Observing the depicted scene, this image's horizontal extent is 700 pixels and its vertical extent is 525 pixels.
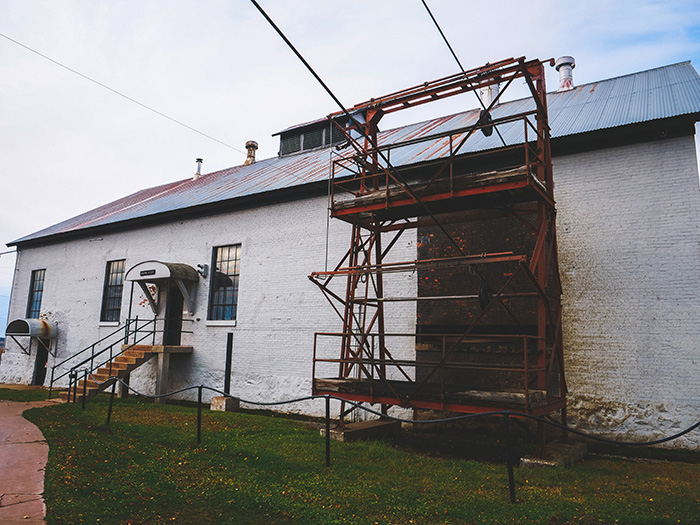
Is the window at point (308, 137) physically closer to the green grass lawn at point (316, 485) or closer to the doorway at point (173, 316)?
the doorway at point (173, 316)

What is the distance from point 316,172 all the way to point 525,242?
22.0 ft

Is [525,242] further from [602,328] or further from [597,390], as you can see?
[597,390]

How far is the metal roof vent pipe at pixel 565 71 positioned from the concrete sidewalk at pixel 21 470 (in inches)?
567

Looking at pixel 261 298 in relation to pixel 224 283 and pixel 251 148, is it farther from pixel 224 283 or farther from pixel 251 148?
pixel 251 148

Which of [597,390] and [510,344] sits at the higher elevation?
[510,344]

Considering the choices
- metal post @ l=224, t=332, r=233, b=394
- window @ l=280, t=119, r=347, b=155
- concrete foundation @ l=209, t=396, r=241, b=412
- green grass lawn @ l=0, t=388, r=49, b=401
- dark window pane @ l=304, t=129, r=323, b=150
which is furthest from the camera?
dark window pane @ l=304, t=129, r=323, b=150

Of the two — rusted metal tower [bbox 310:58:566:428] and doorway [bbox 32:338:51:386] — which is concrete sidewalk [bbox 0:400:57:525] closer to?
rusted metal tower [bbox 310:58:566:428]

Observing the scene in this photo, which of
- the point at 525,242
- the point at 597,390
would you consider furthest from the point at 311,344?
the point at 597,390

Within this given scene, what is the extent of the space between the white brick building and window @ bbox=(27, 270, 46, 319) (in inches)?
3.2

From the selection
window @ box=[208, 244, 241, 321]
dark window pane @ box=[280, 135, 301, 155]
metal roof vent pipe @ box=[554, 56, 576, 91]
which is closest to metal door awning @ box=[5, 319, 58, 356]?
window @ box=[208, 244, 241, 321]

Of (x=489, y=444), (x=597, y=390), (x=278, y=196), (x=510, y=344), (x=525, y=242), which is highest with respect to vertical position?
(x=278, y=196)

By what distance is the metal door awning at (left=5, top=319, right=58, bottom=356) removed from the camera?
18266 mm

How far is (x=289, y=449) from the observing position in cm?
773

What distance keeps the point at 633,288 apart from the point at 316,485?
6.53m
